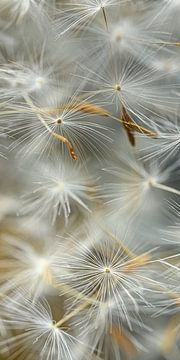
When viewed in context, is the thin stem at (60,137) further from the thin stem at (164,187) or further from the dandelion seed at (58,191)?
the thin stem at (164,187)

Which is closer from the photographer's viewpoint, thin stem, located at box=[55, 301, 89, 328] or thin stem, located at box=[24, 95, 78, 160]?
thin stem, located at box=[55, 301, 89, 328]

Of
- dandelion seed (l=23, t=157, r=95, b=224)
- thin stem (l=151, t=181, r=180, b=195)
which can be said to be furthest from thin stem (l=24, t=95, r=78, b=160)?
thin stem (l=151, t=181, r=180, b=195)

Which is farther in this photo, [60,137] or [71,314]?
[60,137]

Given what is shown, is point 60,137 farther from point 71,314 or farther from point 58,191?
point 71,314

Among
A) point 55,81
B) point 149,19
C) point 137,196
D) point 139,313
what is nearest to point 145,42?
point 149,19

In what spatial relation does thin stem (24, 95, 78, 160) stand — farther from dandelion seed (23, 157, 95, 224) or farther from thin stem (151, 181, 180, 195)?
thin stem (151, 181, 180, 195)

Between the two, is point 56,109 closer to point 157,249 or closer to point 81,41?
point 81,41

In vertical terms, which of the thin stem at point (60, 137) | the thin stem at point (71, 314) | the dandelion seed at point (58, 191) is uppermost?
the thin stem at point (60, 137)

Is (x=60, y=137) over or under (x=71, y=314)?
over

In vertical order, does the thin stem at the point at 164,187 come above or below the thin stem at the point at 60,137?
below

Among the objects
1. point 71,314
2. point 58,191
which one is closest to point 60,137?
point 58,191

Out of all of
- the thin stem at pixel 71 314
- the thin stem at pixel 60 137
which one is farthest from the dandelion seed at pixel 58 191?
the thin stem at pixel 71 314
